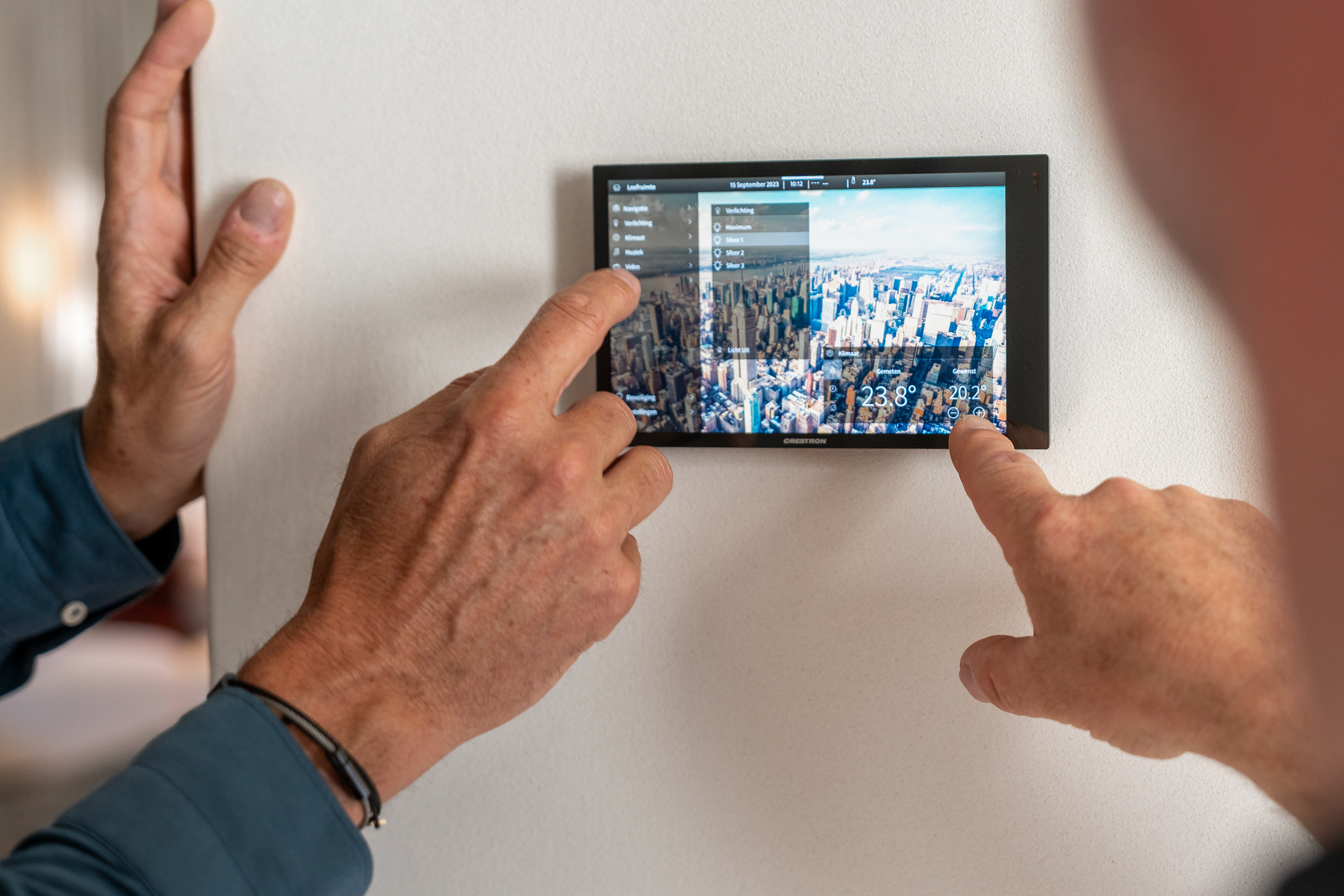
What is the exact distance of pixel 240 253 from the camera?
2.85ft

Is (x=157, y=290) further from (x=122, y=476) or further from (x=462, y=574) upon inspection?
(x=462, y=574)

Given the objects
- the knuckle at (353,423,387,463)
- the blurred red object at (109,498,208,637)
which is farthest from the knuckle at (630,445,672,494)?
the blurred red object at (109,498,208,637)

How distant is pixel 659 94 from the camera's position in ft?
2.83

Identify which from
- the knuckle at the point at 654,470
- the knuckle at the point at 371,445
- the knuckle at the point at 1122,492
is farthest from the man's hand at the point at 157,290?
the knuckle at the point at 1122,492

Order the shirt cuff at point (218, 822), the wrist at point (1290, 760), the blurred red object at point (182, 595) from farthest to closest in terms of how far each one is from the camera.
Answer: the blurred red object at point (182, 595) < the shirt cuff at point (218, 822) < the wrist at point (1290, 760)

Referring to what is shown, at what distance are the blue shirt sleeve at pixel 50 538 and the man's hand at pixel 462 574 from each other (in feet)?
1.43

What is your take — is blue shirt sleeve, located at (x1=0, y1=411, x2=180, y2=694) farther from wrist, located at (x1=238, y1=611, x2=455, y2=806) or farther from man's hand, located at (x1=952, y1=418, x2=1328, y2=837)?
man's hand, located at (x1=952, y1=418, x2=1328, y2=837)

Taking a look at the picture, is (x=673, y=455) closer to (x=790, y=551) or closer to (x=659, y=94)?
(x=790, y=551)

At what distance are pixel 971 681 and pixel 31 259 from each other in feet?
7.48

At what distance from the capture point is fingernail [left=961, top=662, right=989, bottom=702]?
A: 0.74m

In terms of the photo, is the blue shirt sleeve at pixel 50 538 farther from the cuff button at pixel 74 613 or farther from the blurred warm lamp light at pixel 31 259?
the blurred warm lamp light at pixel 31 259

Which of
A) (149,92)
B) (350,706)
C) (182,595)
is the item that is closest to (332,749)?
(350,706)

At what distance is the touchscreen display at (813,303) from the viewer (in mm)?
811

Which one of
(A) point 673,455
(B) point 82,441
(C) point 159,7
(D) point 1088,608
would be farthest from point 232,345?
(D) point 1088,608
